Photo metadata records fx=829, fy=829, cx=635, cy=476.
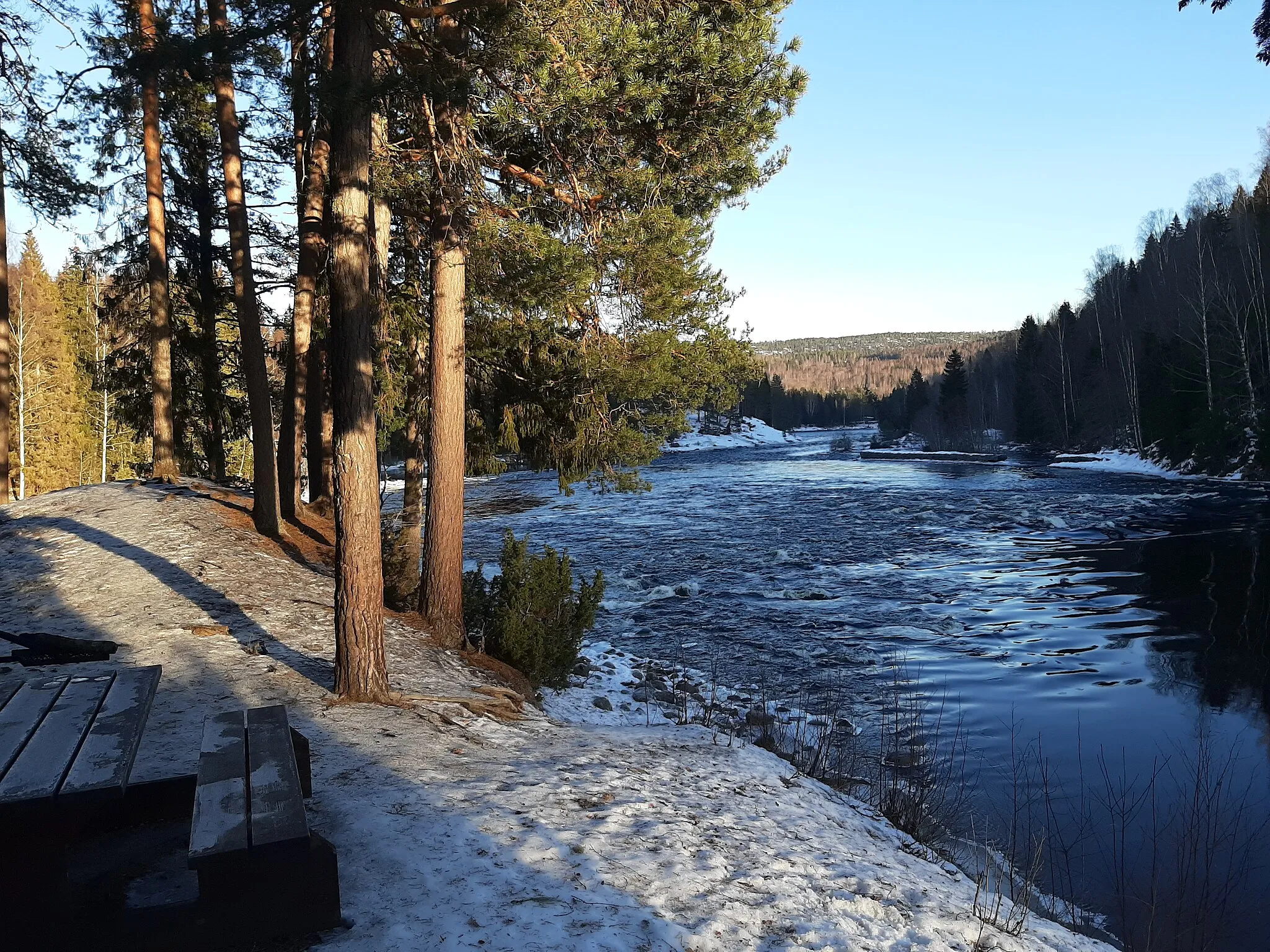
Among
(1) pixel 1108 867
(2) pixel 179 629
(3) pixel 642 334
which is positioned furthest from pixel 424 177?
(1) pixel 1108 867

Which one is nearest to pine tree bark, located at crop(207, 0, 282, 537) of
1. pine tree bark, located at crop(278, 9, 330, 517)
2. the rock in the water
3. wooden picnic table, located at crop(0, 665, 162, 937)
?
pine tree bark, located at crop(278, 9, 330, 517)

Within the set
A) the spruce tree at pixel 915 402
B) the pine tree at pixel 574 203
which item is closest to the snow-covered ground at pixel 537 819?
the pine tree at pixel 574 203

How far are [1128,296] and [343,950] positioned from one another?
78.9 metres

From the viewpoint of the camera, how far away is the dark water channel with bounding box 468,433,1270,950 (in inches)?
246

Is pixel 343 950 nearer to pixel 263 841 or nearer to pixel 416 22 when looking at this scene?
pixel 263 841

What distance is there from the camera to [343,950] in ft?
9.73

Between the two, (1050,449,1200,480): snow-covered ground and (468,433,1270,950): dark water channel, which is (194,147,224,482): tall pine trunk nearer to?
(468,433,1270,950): dark water channel

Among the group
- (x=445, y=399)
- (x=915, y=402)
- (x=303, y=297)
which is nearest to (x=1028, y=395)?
(x=915, y=402)

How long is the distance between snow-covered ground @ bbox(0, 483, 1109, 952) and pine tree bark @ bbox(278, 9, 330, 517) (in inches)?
213

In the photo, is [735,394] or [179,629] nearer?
[179,629]

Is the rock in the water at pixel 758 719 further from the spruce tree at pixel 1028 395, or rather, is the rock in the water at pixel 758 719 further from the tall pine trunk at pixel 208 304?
the spruce tree at pixel 1028 395

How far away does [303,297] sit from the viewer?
13539 mm

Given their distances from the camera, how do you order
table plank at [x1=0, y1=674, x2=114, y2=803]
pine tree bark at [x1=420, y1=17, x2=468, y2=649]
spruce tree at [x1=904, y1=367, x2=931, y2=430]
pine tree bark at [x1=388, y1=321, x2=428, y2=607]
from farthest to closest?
spruce tree at [x1=904, y1=367, x2=931, y2=430]
pine tree bark at [x1=388, y1=321, x2=428, y2=607]
pine tree bark at [x1=420, y1=17, x2=468, y2=649]
table plank at [x1=0, y1=674, x2=114, y2=803]

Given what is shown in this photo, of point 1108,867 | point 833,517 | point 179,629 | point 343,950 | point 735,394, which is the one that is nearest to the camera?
point 343,950
